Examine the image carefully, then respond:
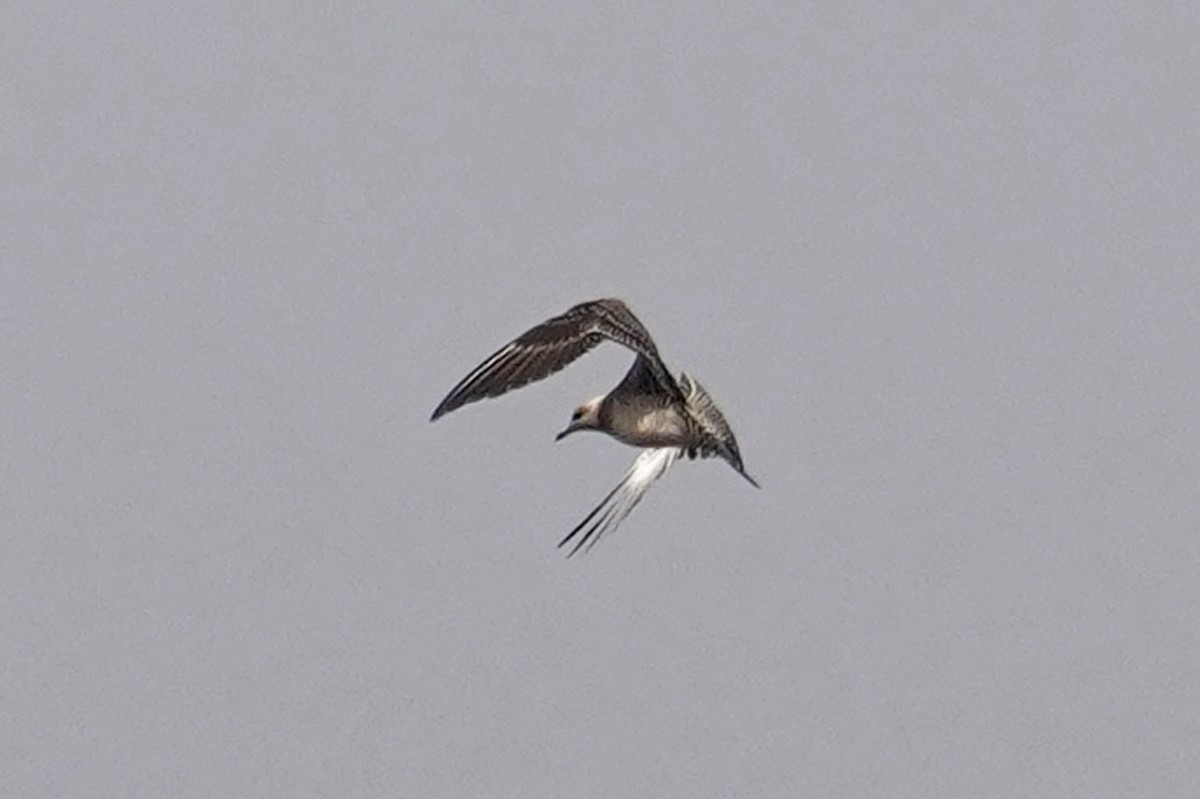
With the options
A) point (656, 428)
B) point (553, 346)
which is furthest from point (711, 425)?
point (553, 346)

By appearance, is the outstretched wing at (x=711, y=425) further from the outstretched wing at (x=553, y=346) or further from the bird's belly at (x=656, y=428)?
the outstretched wing at (x=553, y=346)

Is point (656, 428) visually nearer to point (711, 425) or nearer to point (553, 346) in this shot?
point (711, 425)

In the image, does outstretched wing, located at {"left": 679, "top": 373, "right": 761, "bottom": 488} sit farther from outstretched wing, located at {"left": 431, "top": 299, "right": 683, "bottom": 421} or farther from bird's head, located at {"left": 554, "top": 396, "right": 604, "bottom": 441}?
outstretched wing, located at {"left": 431, "top": 299, "right": 683, "bottom": 421}

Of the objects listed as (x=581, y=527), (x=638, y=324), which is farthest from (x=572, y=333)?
(x=581, y=527)

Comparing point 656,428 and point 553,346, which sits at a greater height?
point 553,346

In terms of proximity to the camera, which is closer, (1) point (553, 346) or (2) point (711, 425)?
(1) point (553, 346)
